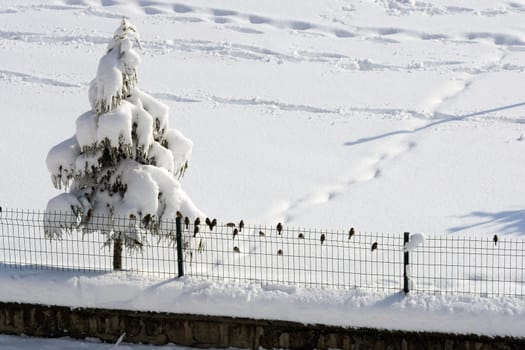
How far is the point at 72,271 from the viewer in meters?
13.4

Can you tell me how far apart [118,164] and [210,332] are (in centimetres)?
267

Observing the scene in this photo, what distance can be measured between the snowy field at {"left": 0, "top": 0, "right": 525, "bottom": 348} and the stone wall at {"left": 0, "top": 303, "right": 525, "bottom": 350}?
0.15 m

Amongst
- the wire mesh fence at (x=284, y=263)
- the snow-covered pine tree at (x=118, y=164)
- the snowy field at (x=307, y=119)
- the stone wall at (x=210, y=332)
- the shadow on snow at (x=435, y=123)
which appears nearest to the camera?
the stone wall at (x=210, y=332)

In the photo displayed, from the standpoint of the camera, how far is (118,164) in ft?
43.0

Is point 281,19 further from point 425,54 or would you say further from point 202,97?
point 202,97

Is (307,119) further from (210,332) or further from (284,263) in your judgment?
(210,332)

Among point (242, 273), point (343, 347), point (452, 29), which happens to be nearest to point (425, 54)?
point (452, 29)

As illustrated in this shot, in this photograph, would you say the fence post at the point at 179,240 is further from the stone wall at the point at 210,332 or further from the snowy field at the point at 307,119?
the stone wall at the point at 210,332

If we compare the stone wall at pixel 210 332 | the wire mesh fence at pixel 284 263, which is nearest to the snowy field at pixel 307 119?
the stone wall at pixel 210 332

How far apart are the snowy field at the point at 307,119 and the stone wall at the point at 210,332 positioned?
15 cm

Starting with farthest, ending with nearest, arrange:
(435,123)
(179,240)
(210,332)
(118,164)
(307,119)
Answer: (307,119) → (435,123) → (118,164) → (179,240) → (210,332)

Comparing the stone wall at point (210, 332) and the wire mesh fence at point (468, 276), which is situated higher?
the wire mesh fence at point (468, 276)

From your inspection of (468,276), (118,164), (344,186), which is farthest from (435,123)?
(118,164)

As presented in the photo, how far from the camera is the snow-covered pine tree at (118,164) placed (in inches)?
500
